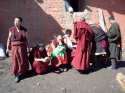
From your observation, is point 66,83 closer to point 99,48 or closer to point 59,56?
point 59,56

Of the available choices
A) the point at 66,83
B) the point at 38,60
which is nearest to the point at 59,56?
the point at 38,60

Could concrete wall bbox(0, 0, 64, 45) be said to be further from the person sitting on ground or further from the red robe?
the red robe

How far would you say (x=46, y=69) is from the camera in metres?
12.4

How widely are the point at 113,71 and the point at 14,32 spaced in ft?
10.2

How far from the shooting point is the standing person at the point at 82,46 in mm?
12117

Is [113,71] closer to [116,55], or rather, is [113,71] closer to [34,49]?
[116,55]

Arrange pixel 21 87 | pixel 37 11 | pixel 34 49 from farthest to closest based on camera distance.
Result: pixel 37 11, pixel 34 49, pixel 21 87

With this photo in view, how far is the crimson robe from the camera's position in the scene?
12.1 meters

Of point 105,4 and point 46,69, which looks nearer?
point 46,69

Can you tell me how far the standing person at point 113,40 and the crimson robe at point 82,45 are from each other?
0.61 metres

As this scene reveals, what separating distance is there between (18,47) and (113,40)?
9.19 ft

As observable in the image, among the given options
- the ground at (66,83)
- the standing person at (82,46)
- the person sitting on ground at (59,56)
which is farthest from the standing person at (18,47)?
the standing person at (82,46)

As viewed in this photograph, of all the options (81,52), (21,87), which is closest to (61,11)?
(81,52)

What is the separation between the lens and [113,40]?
487 inches
